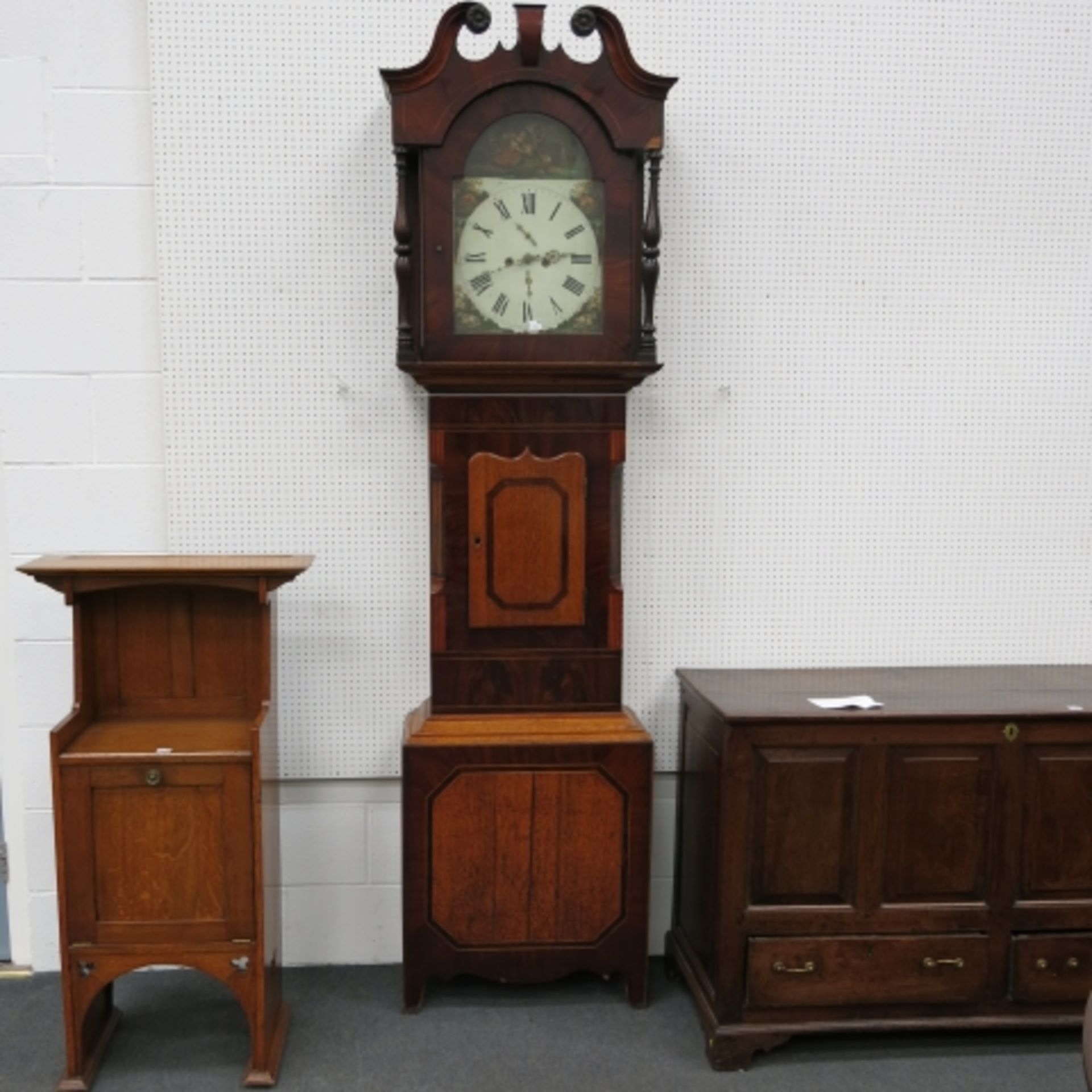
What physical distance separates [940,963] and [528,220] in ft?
6.46

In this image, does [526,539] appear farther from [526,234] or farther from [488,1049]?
[488,1049]

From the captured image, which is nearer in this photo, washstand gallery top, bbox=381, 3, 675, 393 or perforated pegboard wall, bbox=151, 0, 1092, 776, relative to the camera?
washstand gallery top, bbox=381, 3, 675, 393

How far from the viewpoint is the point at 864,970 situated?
2375 mm

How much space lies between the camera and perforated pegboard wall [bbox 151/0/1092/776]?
8.39 feet

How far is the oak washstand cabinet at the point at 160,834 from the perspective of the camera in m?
2.19

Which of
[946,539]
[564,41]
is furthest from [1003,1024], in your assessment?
[564,41]

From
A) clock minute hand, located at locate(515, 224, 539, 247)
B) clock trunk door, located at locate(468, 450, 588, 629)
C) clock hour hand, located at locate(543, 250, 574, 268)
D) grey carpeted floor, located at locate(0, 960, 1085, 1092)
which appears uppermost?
clock minute hand, located at locate(515, 224, 539, 247)

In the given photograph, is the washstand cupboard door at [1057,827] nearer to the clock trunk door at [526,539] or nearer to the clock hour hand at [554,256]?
the clock trunk door at [526,539]

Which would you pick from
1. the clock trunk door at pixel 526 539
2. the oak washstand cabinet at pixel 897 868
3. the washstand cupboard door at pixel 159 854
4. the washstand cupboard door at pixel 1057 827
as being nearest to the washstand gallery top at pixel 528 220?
the clock trunk door at pixel 526 539

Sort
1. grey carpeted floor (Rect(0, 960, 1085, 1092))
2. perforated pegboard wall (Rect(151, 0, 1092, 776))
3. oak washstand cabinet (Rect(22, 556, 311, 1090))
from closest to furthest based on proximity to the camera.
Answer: oak washstand cabinet (Rect(22, 556, 311, 1090))
grey carpeted floor (Rect(0, 960, 1085, 1092))
perforated pegboard wall (Rect(151, 0, 1092, 776))

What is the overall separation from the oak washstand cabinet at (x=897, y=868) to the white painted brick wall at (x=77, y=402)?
962 millimetres

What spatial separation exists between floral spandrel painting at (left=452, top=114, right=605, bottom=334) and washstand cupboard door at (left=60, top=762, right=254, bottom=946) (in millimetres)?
1180

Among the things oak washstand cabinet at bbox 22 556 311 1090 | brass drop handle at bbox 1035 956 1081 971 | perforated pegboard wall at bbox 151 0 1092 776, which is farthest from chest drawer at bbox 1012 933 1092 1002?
oak washstand cabinet at bbox 22 556 311 1090

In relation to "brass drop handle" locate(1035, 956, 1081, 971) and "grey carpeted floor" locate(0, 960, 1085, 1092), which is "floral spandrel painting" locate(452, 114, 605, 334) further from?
"brass drop handle" locate(1035, 956, 1081, 971)
